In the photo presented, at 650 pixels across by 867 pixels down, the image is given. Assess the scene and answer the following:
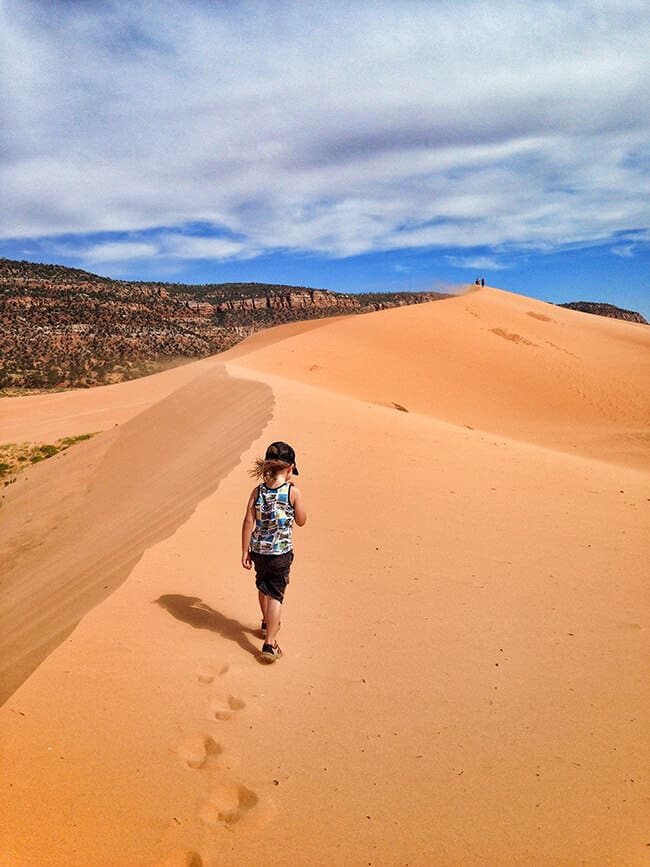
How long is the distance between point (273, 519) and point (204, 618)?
1019mm

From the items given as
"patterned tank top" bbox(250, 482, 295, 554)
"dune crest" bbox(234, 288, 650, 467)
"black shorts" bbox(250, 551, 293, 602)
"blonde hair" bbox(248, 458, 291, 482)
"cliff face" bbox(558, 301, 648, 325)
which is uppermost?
"cliff face" bbox(558, 301, 648, 325)

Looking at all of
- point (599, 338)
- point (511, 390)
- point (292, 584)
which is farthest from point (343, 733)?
point (599, 338)

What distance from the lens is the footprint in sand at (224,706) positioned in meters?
3.19

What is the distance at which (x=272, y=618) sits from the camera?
380cm

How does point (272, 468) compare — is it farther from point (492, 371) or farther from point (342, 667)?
point (492, 371)

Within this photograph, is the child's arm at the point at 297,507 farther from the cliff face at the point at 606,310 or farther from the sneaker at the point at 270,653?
the cliff face at the point at 606,310

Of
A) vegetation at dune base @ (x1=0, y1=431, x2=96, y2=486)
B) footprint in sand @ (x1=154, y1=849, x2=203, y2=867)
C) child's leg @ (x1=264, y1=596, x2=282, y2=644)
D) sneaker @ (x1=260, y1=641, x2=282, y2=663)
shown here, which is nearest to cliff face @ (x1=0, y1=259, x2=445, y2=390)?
vegetation at dune base @ (x1=0, y1=431, x2=96, y2=486)

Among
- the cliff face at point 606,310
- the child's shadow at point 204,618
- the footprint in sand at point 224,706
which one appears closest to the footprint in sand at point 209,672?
the footprint in sand at point 224,706

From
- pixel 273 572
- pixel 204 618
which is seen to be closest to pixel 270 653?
pixel 273 572

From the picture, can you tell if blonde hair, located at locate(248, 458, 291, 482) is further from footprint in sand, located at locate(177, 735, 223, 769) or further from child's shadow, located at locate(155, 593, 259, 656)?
footprint in sand, located at locate(177, 735, 223, 769)

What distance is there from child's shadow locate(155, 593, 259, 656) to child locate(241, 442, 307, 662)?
25 cm

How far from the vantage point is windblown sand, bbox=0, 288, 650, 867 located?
2.51 meters

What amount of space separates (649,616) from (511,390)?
15353 mm

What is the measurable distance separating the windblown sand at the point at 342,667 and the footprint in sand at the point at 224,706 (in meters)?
0.04
